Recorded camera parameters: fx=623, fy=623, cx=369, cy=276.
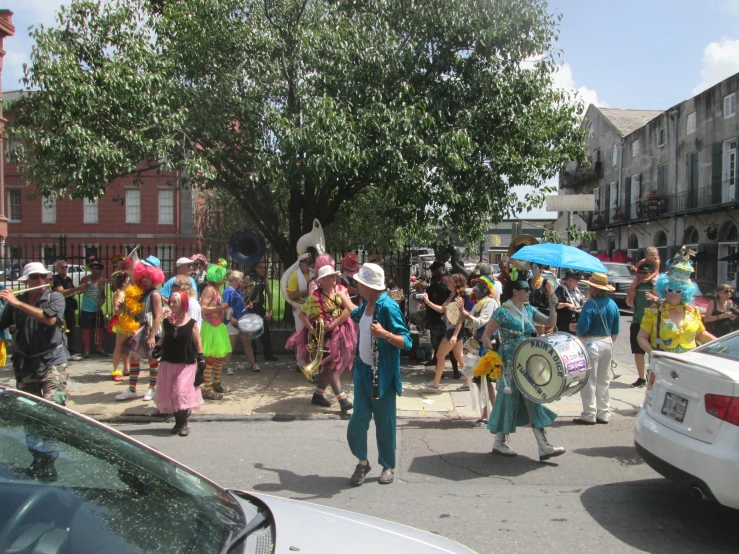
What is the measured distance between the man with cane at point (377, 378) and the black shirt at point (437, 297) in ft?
15.5

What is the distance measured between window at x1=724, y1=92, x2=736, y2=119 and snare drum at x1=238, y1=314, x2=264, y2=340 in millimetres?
26446

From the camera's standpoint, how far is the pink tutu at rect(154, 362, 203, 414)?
645cm

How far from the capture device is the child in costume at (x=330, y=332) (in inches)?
293

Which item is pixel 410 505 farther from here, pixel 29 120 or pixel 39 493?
pixel 29 120

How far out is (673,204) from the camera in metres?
32.3

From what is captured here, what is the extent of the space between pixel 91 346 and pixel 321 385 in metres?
5.86

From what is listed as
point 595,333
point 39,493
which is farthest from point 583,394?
point 39,493

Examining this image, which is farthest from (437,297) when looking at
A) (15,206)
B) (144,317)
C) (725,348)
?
(15,206)

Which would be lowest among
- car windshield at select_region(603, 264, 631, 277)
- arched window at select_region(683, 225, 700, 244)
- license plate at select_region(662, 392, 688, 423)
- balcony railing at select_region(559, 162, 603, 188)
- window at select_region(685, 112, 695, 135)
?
license plate at select_region(662, 392, 688, 423)

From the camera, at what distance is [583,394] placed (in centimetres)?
712

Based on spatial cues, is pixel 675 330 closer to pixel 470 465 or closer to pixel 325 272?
pixel 470 465

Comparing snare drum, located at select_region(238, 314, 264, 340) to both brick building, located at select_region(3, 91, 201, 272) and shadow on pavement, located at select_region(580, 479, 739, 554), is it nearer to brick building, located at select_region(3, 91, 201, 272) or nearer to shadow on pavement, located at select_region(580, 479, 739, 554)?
shadow on pavement, located at select_region(580, 479, 739, 554)

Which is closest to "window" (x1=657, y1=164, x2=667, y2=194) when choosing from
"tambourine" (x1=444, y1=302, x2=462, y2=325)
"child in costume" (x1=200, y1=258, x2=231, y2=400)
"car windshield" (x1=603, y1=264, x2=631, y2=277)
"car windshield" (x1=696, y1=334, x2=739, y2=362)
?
"car windshield" (x1=603, y1=264, x2=631, y2=277)

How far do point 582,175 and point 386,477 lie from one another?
4393cm
